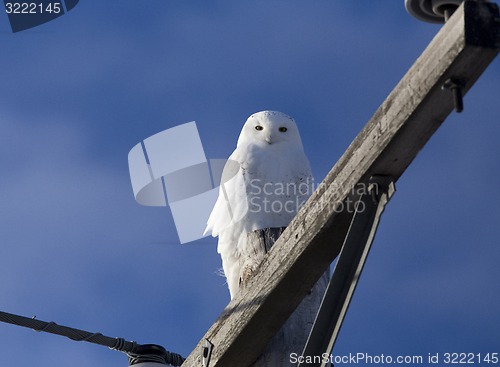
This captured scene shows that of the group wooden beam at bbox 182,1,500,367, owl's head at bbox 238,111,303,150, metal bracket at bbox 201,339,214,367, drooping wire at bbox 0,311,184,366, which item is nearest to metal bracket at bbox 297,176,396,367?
wooden beam at bbox 182,1,500,367

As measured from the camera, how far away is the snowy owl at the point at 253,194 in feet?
11.4

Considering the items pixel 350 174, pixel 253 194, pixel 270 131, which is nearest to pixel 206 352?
pixel 350 174

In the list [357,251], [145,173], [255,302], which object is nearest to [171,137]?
[145,173]

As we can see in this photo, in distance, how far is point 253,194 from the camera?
3.79m

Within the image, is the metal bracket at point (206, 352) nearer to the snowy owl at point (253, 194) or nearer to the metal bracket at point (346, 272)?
the snowy owl at point (253, 194)

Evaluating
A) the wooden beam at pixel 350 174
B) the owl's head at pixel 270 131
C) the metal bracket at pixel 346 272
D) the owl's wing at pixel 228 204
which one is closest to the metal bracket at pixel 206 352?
the wooden beam at pixel 350 174

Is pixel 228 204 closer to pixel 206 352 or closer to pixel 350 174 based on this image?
pixel 206 352

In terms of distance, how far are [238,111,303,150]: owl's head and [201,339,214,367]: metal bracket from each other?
5.86 ft

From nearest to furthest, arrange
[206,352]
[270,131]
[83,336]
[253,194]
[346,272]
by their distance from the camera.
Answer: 1. [346,272]
2. [206,352]
3. [83,336]
4. [253,194]
5. [270,131]

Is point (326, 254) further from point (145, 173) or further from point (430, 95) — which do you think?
point (145, 173)

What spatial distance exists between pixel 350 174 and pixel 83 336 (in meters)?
1.42

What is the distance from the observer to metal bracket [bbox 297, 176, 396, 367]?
7.35 feet

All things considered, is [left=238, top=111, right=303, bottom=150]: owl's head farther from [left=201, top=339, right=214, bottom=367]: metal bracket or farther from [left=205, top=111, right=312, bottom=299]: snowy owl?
[left=201, top=339, right=214, bottom=367]: metal bracket

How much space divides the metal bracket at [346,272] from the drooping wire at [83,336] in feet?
3.78
